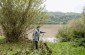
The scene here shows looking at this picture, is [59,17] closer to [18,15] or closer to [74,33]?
[74,33]

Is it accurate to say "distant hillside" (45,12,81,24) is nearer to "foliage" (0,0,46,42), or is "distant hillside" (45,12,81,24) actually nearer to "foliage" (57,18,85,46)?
"foliage" (57,18,85,46)

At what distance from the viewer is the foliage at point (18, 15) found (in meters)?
20.5

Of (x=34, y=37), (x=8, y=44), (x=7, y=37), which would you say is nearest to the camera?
(x=34, y=37)

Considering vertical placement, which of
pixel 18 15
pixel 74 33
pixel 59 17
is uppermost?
pixel 18 15

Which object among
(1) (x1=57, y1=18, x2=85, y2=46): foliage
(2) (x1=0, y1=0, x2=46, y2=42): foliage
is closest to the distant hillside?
(1) (x1=57, y1=18, x2=85, y2=46): foliage

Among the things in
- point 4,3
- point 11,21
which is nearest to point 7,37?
point 11,21

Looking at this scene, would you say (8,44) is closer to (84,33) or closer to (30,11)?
(30,11)

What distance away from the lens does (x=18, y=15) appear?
20.7 m

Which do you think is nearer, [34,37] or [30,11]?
[34,37]

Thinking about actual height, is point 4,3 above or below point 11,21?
above

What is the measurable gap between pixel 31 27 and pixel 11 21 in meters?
1.70

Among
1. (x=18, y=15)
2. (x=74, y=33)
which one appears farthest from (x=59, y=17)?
(x=18, y=15)

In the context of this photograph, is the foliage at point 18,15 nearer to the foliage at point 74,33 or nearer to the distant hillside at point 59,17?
the foliage at point 74,33

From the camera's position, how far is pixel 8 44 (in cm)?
1988
